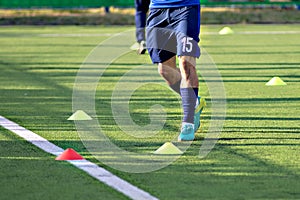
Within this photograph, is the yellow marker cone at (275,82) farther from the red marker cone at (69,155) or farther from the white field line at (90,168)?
the red marker cone at (69,155)

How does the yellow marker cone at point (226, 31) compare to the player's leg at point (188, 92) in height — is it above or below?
below

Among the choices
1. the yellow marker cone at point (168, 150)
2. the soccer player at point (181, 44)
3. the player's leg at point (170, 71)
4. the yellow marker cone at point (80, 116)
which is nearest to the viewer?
the yellow marker cone at point (168, 150)

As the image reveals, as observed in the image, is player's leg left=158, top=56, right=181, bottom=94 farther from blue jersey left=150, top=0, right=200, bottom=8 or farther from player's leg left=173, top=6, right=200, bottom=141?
blue jersey left=150, top=0, right=200, bottom=8

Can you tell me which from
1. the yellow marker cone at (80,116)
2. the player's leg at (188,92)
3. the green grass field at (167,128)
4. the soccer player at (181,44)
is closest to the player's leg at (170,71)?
the soccer player at (181,44)

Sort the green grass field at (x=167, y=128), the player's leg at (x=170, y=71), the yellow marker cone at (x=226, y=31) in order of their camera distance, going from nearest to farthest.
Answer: the green grass field at (x=167, y=128) < the player's leg at (x=170, y=71) < the yellow marker cone at (x=226, y=31)

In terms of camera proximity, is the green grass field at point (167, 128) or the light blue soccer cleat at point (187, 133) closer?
the green grass field at point (167, 128)

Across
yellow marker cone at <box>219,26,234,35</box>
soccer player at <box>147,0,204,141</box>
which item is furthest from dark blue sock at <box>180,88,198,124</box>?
yellow marker cone at <box>219,26,234,35</box>

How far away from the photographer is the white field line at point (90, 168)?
601cm

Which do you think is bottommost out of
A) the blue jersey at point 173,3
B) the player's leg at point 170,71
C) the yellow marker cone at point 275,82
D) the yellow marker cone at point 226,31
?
the yellow marker cone at point 226,31

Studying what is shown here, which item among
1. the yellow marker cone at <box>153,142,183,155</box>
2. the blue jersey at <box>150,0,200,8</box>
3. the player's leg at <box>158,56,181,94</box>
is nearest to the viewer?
the yellow marker cone at <box>153,142,183,155</box>

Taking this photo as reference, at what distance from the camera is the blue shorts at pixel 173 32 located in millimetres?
8211

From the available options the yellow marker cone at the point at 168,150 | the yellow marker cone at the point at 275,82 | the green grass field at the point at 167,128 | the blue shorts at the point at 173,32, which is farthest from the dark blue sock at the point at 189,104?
the yellow marker cone at the point at 275,82

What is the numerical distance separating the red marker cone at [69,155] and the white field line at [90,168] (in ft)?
0.22

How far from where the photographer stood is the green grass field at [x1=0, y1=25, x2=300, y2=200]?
623cm
